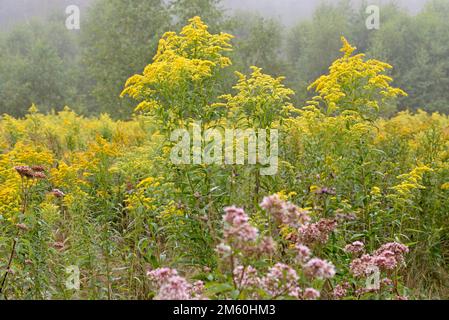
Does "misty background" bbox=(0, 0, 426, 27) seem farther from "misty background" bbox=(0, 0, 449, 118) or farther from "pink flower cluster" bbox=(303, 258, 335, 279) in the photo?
"pink flower cluster" bbox=(303, 258, 335, 279)

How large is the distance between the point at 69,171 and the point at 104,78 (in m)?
16.0

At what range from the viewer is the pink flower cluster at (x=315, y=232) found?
10.3 ft

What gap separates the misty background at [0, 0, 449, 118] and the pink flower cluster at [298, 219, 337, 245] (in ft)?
43.7

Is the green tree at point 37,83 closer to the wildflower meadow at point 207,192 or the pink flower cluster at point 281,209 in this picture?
the wildflower meadow at point 207,192

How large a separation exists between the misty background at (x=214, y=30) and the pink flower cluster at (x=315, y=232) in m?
13.3

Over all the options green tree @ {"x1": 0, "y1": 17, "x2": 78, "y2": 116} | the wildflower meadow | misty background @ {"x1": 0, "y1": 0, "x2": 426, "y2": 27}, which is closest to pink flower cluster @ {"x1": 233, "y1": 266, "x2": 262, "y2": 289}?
the wildflower meadow

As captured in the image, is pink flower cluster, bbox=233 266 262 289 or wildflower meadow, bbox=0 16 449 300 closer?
pink flower cluster, bbox=233 266 262 289

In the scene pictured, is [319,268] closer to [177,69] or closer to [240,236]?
[240,236]

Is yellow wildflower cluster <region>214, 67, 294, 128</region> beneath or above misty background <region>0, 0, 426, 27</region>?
beneath

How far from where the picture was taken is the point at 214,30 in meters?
18.4

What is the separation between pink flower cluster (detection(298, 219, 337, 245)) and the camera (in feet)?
10.3

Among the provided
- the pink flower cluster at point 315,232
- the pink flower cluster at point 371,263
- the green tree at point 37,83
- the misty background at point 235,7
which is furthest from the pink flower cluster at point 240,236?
the misty background at point 235,7

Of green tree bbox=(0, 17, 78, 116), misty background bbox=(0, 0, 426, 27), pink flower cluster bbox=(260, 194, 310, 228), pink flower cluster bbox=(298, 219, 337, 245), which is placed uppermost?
misty background bbox=(0, 0, 426, 27)
